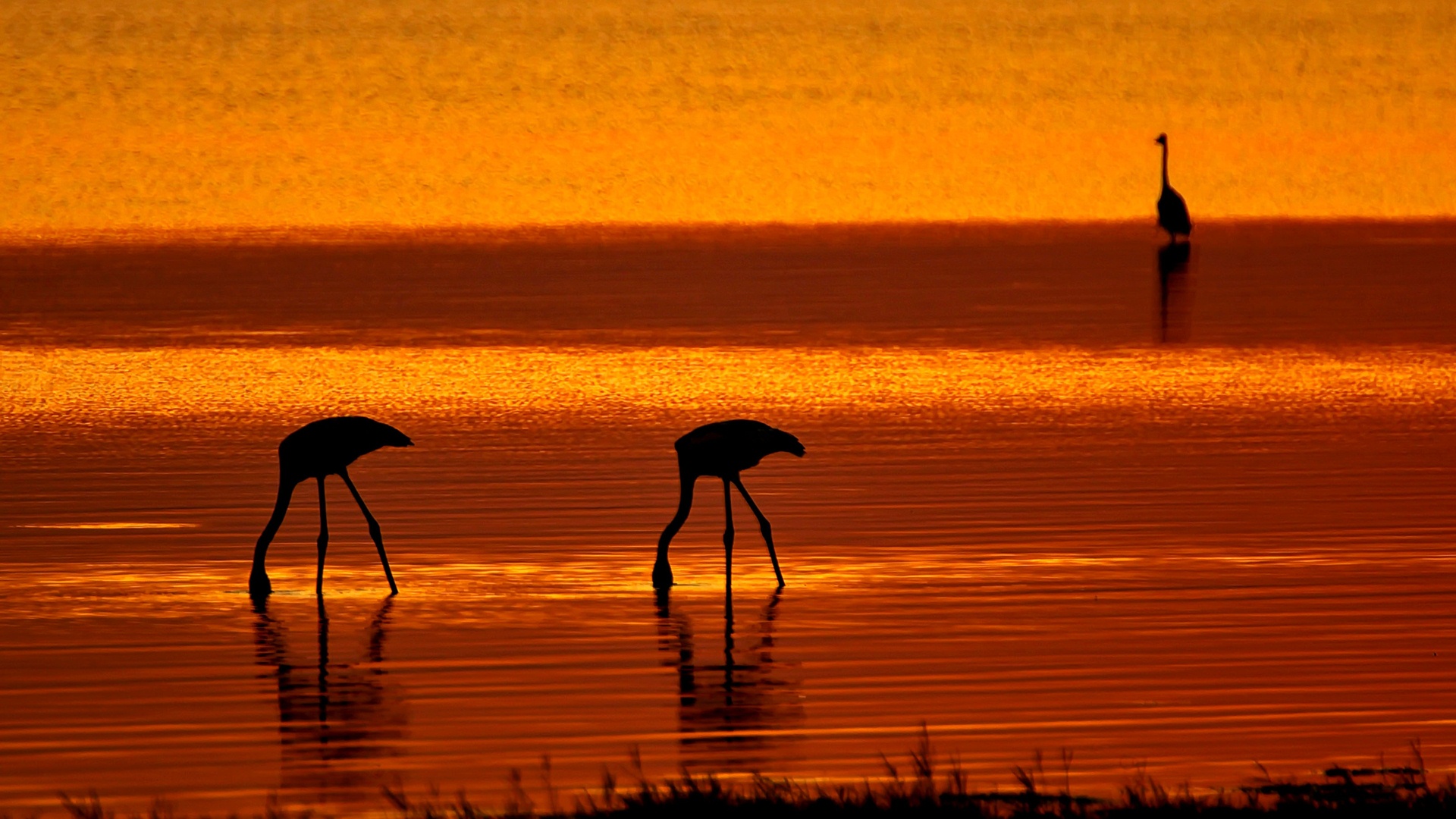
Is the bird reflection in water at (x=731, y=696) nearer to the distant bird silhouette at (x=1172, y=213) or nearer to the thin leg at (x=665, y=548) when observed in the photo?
the thin leg at (x=665, y=548)

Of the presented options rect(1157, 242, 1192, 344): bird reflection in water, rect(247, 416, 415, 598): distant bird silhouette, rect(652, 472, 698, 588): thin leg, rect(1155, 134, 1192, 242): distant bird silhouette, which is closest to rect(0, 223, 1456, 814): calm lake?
rect(652, 472, 698, 588): thin leg

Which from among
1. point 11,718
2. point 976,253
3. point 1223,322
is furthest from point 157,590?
point 976,253

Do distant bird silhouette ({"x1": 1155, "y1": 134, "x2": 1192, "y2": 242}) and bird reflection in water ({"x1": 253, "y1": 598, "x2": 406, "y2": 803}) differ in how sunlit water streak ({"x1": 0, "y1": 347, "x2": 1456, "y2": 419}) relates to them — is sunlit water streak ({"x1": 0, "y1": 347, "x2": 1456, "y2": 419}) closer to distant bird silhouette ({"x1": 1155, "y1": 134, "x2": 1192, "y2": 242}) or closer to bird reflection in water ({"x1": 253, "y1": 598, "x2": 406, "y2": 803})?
bird reflection in water ({"x1": 253, "y1": 598, "x2": 406, "y2": 803})

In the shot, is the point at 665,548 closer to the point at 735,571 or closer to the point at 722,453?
the point at 722,453

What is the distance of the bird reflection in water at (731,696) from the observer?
12320 mm

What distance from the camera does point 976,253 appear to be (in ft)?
362

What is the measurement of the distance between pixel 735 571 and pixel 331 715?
5271 mm

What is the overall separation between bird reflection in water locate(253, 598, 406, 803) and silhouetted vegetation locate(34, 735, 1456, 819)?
507mm

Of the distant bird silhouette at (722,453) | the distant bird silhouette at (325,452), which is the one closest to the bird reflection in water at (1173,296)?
the distant bird silhouette at (722,453)

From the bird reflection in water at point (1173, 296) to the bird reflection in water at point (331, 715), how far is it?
3142cm

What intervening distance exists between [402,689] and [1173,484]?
421 inches

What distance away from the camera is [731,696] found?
13.7 metres

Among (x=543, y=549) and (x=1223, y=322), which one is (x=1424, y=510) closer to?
(x=543, y=549)

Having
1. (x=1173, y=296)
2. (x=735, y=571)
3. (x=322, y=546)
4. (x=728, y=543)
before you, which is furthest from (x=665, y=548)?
(x=1173, y=296)
